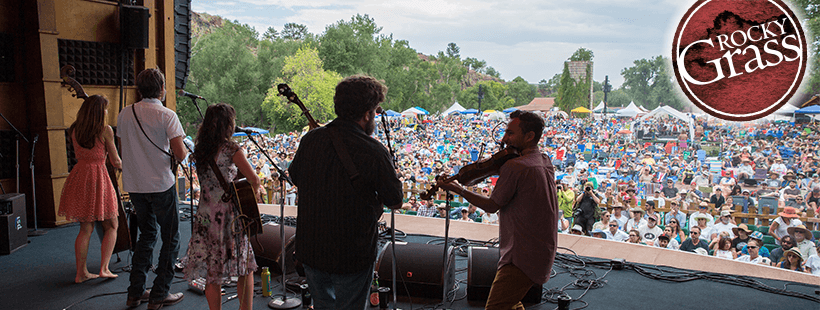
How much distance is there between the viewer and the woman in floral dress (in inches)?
73.1

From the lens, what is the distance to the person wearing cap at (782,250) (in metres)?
4.45

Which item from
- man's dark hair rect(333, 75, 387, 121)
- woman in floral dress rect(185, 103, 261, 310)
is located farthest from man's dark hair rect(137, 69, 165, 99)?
man's dark hair rect(333, 75, 387, 121)

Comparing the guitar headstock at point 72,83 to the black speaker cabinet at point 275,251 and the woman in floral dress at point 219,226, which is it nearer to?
the black speaker cabinet at point 275,251

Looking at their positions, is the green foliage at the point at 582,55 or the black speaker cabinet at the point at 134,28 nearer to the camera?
the black speaker cabinet at the point at 134,28

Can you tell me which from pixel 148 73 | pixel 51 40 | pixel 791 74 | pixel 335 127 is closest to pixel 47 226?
pixel 51 40

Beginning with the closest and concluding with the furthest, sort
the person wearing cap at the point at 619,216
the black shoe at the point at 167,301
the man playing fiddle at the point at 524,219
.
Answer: the man playing fiddle at the point at 524,219
the black shoe at the point at 167,301
the person wearing cap at the point at 619,216

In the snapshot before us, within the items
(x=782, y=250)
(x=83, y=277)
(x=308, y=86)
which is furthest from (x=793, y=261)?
(x=308, y=86)

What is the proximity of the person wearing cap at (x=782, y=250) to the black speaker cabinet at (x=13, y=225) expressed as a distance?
633 centimetres

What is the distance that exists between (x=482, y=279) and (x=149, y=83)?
1.93 meters

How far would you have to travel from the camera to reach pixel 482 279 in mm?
2633

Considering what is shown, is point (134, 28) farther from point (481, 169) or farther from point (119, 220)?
point (481, 169)

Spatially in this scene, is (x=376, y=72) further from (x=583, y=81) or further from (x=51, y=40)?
(x=51, y=40)

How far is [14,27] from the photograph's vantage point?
3.97 meters

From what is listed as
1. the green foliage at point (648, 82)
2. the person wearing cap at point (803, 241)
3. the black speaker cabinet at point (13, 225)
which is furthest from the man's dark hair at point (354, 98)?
the green foliage at point (648, 82)
